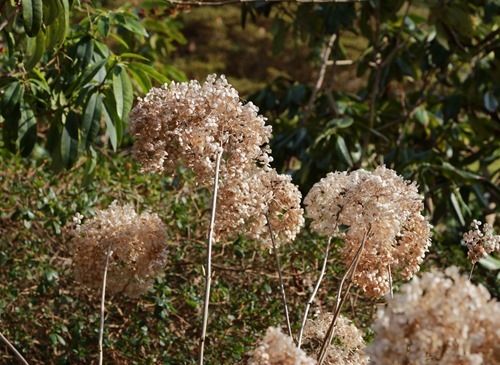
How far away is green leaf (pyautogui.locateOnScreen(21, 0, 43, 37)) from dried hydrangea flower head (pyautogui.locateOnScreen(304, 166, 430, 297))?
0.92 meters

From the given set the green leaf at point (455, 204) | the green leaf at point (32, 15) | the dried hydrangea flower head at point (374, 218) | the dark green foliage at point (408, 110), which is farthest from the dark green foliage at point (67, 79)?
the green leaf at point (455, 204)

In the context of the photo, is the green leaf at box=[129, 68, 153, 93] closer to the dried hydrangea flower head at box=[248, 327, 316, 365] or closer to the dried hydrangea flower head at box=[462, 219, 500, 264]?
the dried hydrangea flower head at box=[462, 219, 500, 264]

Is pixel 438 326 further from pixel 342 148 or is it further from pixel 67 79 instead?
pixel 342 148

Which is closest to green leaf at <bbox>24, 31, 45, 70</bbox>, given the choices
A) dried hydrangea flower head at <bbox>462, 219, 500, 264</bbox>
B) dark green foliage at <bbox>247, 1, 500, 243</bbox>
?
dried hydrangea flower head at <bbox>462, 219, 500, 264</bbox>

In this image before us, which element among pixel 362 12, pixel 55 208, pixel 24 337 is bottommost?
pixel 24 337

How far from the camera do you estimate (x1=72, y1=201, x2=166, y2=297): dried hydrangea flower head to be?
6.04 ft

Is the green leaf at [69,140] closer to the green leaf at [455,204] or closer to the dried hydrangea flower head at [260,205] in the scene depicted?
the dried hydrangea flower head at [260,205]

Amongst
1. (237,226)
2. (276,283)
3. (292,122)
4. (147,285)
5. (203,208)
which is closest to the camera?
(237,226)

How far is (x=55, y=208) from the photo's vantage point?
11.2 ft

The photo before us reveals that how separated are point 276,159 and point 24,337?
1615mm

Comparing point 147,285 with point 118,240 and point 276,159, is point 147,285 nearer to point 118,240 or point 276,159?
point 118,240

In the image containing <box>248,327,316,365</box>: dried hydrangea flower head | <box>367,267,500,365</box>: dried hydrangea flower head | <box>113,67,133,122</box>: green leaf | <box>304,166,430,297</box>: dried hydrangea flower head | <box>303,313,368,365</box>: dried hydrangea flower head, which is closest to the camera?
<box>367,267,500,365</box>: dried hydrangea flower head

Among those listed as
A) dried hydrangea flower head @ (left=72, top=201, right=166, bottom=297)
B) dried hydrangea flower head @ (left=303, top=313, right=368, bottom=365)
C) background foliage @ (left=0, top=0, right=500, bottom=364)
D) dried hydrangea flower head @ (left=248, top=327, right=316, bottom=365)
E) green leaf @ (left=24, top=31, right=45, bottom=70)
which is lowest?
background foliage @ (left=0, top=0, right=500, bottom=364)

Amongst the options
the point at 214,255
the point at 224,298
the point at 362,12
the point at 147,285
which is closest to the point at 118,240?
the point at 147,285
